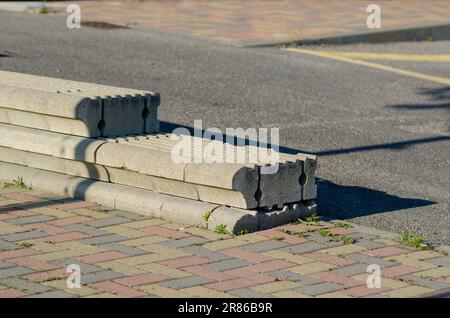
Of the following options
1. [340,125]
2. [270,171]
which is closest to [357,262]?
[270,171]

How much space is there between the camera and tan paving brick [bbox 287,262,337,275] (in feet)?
21.1

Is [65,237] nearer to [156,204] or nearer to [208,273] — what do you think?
[156,204]

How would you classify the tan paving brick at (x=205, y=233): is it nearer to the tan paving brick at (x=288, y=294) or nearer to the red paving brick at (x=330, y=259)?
the red paving brick at (x=330, y=259)

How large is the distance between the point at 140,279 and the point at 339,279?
117 centimetres

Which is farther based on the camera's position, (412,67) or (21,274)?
(412,67)

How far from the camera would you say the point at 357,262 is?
6.66m

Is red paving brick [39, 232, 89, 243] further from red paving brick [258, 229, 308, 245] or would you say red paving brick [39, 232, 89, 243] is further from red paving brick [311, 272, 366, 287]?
red paving brick [311, 272, 366, 287]

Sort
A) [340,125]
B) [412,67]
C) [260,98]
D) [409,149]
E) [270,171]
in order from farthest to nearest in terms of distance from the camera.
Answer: [412,67]
[260,98]
[340,125]
[409,149]
[270,171]

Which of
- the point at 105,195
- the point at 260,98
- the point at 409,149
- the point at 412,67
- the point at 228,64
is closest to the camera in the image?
the point at 105,195

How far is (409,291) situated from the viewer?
6.12 metres

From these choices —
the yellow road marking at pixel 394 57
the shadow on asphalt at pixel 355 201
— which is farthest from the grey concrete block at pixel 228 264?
the yellow road marking at pixel 394 57

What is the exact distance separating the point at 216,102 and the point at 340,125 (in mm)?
1406

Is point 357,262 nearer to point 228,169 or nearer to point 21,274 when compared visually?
point 228,169

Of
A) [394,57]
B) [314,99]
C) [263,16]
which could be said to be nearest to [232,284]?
[314,99]
